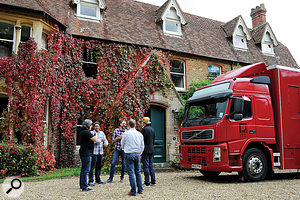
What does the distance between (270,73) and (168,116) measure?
5071 millimetres

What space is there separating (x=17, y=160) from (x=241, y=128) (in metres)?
7.86

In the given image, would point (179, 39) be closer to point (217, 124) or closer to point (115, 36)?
point (115, 36)

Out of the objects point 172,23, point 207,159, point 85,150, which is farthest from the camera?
point 172,23

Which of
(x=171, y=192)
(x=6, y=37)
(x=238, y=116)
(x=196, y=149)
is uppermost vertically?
(x=6, y=37)

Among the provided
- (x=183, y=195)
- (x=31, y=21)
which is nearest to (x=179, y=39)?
(x=31, y=21)

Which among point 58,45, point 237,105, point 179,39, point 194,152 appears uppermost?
point 179,39

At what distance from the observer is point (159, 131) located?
41.9 ft

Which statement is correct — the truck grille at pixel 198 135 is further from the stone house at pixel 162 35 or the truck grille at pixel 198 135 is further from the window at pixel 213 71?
the window at pixel 213 71

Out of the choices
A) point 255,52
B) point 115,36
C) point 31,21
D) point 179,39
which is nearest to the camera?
point 31,21

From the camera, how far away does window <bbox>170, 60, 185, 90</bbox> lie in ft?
52.4

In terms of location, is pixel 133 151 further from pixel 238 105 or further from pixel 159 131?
pixel 159 131

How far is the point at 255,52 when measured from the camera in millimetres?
19812

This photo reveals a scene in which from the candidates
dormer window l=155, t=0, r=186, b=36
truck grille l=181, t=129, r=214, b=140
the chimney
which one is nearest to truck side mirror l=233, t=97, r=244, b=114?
truck grille l=181, t=129, r=214, b=140

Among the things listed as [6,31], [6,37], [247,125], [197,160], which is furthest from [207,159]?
[6,31]
